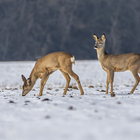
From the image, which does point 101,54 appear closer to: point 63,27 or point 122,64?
point 122,64

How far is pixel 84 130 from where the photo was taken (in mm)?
3807

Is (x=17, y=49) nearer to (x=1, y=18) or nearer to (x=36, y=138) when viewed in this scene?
(x=1, y=18)

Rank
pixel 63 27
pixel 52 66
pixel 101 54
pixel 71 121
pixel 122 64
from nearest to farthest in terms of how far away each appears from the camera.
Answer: pixel 71 121 → pixel 122 64 → pixel 52 66 → pixel 101 54 → pixel 63 27

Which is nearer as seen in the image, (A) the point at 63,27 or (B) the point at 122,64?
(B) the point at 122,64

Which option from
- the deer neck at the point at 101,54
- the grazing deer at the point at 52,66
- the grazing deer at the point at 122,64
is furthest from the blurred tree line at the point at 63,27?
the grazing deer at the point at 122,64

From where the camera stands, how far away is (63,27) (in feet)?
203

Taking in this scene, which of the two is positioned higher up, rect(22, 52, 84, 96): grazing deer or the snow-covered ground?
rect(22, 52, 84, 96): grazing deer

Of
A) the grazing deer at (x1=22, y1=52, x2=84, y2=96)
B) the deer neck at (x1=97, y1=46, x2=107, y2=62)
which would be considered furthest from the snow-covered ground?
the deer neck at (x1=97, y1=46, x2=107, y2=62)

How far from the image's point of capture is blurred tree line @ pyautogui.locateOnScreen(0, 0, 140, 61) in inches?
2315

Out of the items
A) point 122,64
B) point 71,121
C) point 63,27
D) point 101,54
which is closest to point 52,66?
point 101,54

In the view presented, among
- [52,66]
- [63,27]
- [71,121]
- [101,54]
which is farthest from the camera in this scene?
[63,27]

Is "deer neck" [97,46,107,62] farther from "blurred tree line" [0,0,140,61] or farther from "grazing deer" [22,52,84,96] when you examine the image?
"blurred tree line" [0,0,140,61]

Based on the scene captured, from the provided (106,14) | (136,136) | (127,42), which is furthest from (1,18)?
(136,136)

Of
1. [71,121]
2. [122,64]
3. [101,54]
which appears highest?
[101,54]
